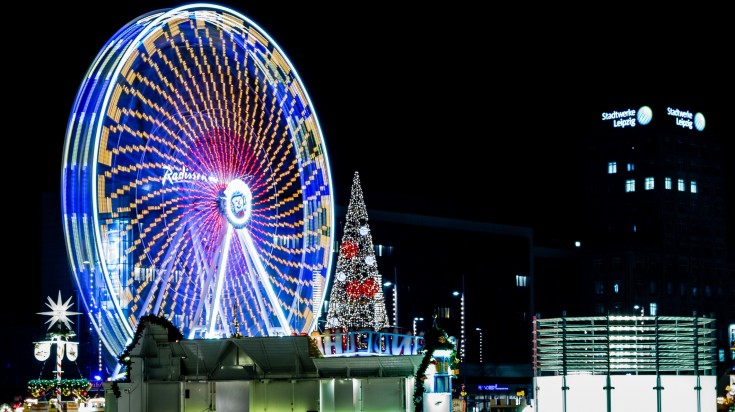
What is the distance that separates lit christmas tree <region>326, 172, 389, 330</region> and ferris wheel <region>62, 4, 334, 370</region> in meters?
2.37

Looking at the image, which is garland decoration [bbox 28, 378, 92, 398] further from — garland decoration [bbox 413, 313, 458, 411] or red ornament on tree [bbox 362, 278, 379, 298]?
red ornament on tree [bbox 362, 278, 379, 298]

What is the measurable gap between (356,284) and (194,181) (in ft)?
37.6

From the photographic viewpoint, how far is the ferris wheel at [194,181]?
46.5 m

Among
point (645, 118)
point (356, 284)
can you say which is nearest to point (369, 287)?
point (356, 284)

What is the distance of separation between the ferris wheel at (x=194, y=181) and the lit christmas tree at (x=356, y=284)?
7.79 feet

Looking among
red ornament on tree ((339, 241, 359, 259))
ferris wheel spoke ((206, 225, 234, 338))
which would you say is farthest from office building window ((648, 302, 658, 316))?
ferris wheel spoke ((206, 225, 234, 338))

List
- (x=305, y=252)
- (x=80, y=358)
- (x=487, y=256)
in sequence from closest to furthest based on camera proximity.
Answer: (x=305, y=252), (x=80, y=358), (x=487, y=256)

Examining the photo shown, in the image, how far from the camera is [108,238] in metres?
46.0

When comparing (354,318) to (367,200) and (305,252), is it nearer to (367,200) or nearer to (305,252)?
(305,252)

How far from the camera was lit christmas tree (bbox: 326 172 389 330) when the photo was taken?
59.4m

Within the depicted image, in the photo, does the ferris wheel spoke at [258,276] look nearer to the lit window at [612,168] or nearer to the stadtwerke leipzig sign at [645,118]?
the stadtwerke leipzig sign at [645,118]

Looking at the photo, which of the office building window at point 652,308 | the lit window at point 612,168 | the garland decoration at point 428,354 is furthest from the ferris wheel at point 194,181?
the lit window at point 612,168

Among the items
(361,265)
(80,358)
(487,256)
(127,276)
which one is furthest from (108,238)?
(487,256)

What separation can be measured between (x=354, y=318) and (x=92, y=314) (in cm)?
1738
